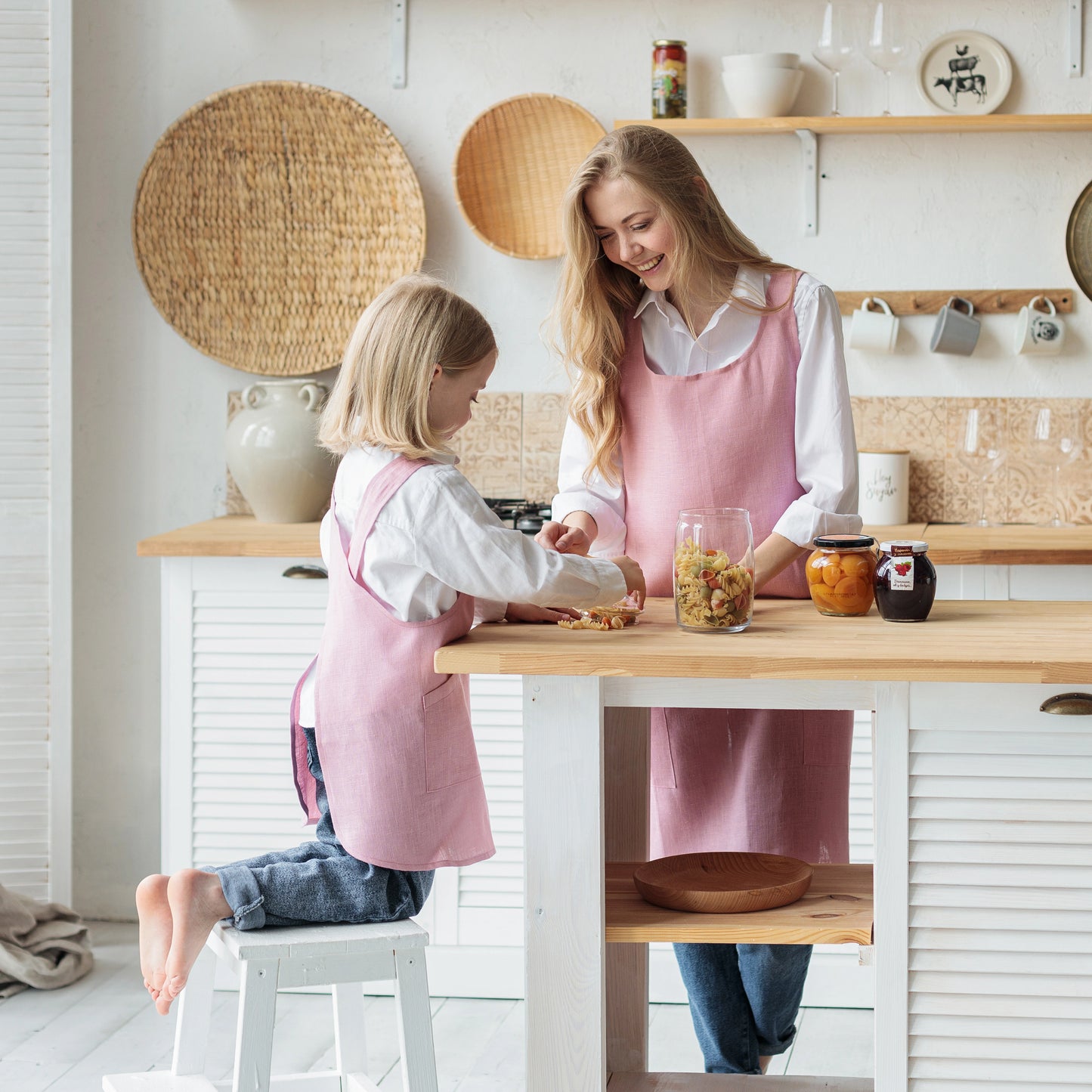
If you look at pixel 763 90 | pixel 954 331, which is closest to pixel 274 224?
pixel 763 90

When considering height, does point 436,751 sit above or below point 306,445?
below

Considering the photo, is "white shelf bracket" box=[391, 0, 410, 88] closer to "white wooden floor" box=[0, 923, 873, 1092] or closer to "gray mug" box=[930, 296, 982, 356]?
"gray mug" box=[930, 296, 982, 356]

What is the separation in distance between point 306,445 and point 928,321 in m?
1.42

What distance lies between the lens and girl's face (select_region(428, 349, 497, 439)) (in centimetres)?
169

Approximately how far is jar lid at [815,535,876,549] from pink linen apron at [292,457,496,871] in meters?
0.43

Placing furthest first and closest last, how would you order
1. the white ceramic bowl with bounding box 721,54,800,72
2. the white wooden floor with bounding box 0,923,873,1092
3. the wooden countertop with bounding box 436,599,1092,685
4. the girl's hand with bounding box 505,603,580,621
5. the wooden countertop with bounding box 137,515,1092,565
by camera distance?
the white ceramic bowl with bounding box 721,54,800,72
the wooden countertop with bounding box 137,515,1092,565
the white wooden floor with bounding box 0,923,873,1092
the girl's hand with bounding box 505,603,580,621
the wooden countertop with bounding box 436,599,1092,685

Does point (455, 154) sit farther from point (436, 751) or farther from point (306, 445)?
point (436, 751)

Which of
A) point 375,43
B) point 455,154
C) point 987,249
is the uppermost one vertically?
point 375,43

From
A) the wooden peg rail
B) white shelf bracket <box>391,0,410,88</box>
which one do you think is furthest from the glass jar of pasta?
white shelf bracket <box>391,0,410,88</box>

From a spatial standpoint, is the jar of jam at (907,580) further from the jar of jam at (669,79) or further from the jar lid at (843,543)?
the jar of jam at (669,79)

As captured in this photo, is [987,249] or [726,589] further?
[987,249]

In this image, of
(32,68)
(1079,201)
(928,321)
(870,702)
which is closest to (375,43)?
(32,68)

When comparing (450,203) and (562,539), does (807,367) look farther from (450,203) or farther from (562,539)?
(450,203)

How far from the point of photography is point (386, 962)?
163 cm
